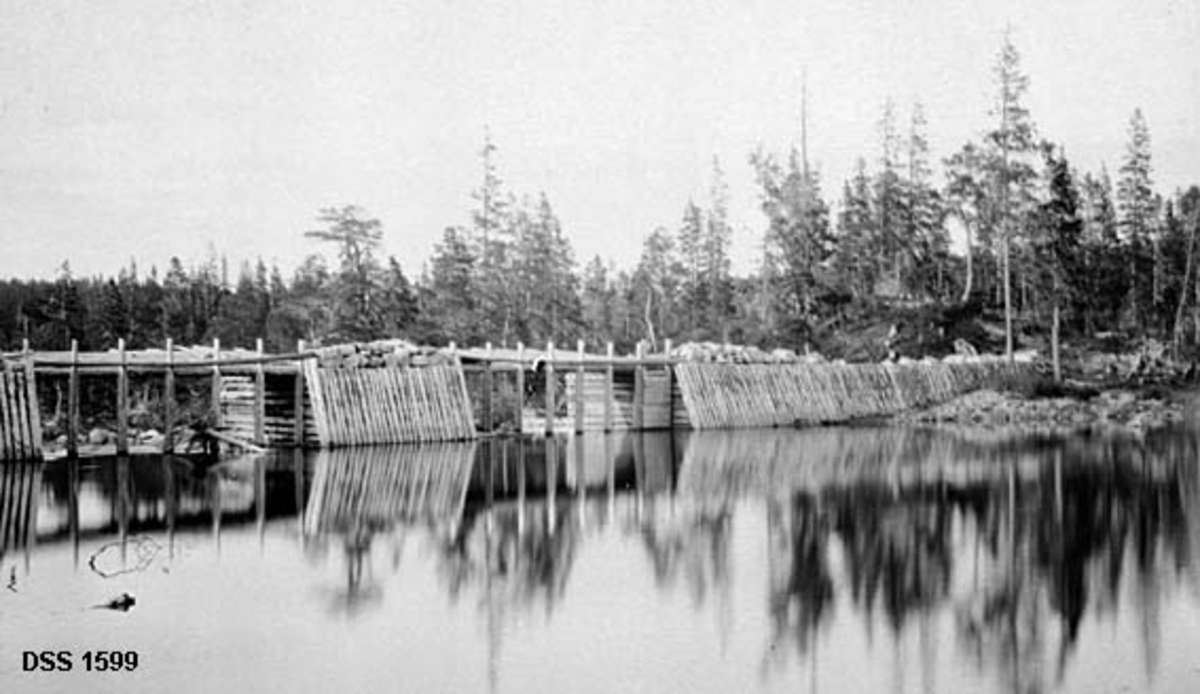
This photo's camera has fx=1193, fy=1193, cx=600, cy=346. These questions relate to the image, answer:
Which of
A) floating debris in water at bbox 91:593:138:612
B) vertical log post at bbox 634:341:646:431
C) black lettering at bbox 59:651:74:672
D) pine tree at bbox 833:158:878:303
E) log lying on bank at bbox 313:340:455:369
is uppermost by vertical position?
pine tree at bbox 833:158:878:303

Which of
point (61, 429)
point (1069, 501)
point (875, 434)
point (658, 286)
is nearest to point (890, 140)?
point (658, 286)

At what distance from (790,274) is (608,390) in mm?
24453

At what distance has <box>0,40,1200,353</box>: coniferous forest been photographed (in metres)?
47.1

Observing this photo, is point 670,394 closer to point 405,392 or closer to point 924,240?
point 405,392

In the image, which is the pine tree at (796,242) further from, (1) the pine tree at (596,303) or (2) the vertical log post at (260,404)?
(2) the vertical log post at (260,404)

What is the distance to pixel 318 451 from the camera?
25656mm

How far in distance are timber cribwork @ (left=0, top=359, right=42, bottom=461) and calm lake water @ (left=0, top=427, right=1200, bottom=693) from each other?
412 cm

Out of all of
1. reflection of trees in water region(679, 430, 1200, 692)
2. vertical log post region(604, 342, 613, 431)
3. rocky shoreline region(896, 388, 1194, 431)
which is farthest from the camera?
rocky shoreline region(896, 388, 1194, 431)

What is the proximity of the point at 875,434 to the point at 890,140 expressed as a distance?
139 feet

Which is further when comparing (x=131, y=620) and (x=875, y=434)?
(x=875, y=434)

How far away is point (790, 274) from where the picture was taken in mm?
56031

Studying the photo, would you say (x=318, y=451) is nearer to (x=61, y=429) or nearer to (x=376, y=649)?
(x=61, y=429)

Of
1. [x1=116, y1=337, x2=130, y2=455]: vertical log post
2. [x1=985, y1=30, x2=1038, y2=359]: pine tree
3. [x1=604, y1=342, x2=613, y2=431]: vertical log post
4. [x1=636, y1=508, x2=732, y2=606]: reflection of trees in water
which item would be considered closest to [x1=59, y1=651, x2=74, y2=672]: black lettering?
[x1=636, y1=508, x2=732, y2=606]: reflection of trees in water

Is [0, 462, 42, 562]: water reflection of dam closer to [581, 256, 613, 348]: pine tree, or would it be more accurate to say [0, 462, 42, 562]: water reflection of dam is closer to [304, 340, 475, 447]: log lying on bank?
[304, 340, 475, 447]: log lying on bank
